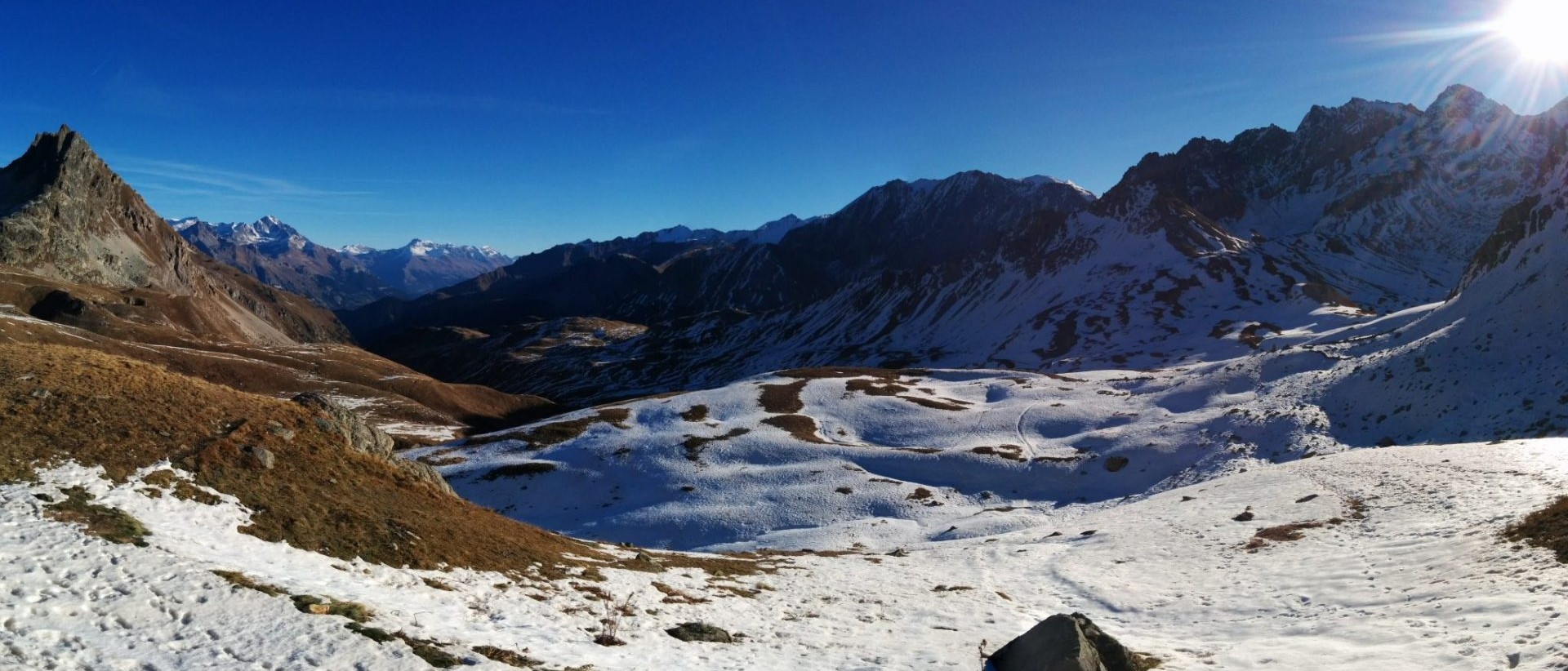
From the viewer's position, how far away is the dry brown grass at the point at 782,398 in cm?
8681

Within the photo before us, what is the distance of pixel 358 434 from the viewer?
28516 millimetres

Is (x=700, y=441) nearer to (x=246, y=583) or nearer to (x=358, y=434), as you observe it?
(x=358, y=434)

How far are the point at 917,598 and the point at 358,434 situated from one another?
2395 cm

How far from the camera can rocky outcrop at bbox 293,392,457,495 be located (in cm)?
2731

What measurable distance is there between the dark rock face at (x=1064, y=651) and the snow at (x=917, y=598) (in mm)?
3448

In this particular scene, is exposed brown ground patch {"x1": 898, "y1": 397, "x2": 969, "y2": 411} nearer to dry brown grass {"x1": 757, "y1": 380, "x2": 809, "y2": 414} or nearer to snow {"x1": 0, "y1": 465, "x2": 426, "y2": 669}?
dry brown grass {"x1": 757, "y1": 380, "x2": 809, "y2": 414}

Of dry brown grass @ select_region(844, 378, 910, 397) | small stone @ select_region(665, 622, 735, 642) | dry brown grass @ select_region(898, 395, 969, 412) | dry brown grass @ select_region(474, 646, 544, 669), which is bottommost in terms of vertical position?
small stone @ select_region(665, 622, 735, 642)

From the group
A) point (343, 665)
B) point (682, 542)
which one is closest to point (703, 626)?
point (343, 665)

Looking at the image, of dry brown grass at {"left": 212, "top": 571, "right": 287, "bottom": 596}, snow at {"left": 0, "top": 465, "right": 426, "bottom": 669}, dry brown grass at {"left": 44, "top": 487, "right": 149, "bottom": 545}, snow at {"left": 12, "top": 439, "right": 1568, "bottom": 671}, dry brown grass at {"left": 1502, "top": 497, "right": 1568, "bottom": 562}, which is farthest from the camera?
dry brown grass at {"left": 1502, "top": 497, "right": 1568, "bottom": 562}

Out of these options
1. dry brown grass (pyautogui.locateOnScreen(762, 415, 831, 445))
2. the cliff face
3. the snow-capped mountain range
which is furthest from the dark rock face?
the cliff face

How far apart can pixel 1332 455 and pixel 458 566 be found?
5602 centimetres

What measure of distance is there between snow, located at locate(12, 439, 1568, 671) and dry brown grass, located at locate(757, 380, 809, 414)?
4737cm

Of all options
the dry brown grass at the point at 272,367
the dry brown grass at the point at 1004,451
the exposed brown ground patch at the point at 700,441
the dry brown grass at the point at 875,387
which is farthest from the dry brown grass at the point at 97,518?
the dry brown grass at the point at 272,367

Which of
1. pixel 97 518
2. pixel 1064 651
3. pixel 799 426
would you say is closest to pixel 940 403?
pixel 799 426
